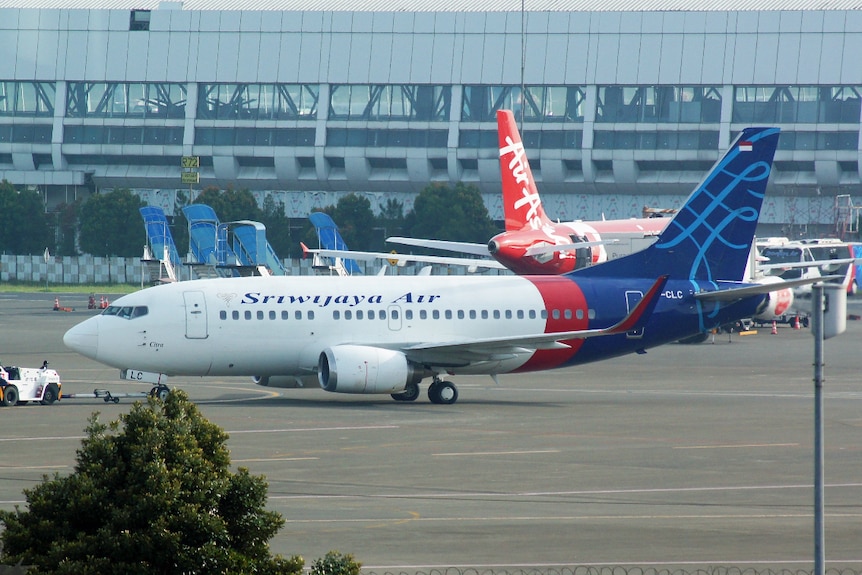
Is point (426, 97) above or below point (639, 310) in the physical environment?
above

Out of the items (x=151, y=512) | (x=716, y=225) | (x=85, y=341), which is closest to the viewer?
(x=151, y=512)

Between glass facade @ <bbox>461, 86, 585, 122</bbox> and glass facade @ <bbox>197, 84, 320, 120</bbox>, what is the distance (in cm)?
1571

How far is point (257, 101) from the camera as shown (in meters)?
136

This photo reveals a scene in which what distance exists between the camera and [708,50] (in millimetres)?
125688

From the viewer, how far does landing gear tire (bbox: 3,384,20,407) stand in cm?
3850

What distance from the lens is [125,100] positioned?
138m

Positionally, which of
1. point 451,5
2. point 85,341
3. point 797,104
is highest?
point 451,5

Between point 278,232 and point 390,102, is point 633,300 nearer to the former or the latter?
point 278,232

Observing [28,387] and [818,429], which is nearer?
[818,429]

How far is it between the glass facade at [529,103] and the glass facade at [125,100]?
96.8 feet

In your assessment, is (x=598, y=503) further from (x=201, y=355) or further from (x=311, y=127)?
(x=311, y=127)

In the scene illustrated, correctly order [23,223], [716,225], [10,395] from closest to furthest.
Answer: [10,395]
[716,225]
[23,223]

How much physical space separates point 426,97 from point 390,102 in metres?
3.62

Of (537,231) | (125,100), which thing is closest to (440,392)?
(537,231)
